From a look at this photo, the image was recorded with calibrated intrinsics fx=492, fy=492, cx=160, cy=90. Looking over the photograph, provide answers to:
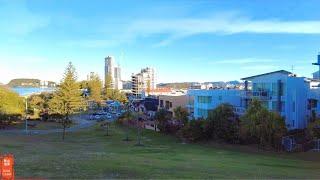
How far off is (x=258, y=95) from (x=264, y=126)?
48.6ft

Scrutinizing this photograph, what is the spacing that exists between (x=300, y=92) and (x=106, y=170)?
42.8 m

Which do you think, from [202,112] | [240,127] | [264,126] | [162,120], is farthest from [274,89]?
[162,120]

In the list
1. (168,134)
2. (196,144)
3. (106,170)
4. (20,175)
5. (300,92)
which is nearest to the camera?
(20,175)

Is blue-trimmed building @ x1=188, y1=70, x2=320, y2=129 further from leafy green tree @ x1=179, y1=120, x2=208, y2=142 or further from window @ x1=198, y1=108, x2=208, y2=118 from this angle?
window @ x1=198, y1=108, x2=208, y2=118

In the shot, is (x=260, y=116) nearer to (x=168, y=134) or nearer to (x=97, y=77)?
(x=168, y=134)

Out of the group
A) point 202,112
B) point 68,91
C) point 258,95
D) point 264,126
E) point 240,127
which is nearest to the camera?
point 264,126

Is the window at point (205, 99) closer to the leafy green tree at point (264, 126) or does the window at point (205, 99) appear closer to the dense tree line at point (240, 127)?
the dense tree line at point (240, 127)

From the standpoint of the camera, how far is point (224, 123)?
5553cm

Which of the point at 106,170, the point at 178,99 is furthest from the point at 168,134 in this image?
the point at 106,170

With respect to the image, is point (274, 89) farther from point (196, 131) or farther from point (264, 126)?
point (264, 126)

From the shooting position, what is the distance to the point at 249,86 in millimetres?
70062

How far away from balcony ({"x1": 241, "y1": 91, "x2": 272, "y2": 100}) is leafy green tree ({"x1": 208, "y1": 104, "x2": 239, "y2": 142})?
673 cm

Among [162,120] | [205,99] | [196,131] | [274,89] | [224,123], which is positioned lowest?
[196,131]

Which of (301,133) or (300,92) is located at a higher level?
(300,92)
